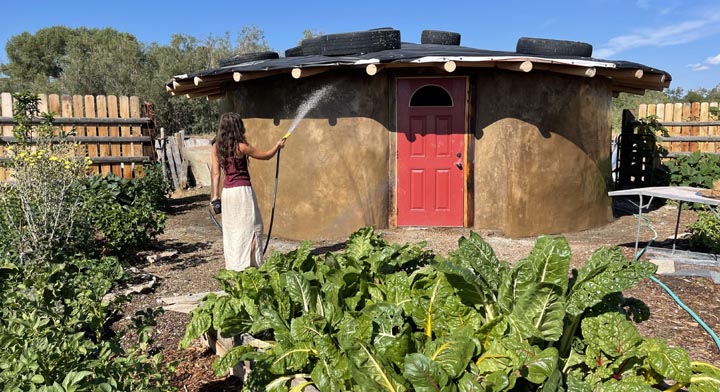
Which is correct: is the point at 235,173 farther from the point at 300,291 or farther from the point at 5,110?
the point at 5,110

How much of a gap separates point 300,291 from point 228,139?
2.67 m

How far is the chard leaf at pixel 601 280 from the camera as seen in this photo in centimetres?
276

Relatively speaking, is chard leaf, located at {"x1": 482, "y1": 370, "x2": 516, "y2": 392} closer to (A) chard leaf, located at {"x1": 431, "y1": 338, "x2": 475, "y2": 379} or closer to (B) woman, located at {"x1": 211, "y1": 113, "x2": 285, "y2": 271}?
(A) chard leaf, located at {"x1": 431, "y1": 338, "x2": 475, "y2": 379}

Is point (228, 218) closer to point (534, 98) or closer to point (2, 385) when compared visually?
point (2, 385)

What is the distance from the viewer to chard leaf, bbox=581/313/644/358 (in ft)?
8.61

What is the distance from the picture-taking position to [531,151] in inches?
343

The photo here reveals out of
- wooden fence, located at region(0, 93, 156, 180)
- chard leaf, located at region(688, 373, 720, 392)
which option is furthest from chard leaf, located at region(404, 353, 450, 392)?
wooden fence, located at region(0, 93, 156, 180)

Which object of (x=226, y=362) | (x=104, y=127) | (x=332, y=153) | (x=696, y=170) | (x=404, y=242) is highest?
(x=104, y=127)

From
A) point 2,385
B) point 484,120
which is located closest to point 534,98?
point 484,120

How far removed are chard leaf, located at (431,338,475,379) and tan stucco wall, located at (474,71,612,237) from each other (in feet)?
21.3

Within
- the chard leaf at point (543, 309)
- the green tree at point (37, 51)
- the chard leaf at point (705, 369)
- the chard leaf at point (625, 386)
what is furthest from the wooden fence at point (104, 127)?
the green tree at point (37, 51)

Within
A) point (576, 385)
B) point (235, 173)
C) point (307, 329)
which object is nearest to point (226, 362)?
point (307, 329)

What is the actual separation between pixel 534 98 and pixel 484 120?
2.79 ft

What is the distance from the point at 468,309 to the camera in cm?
289
